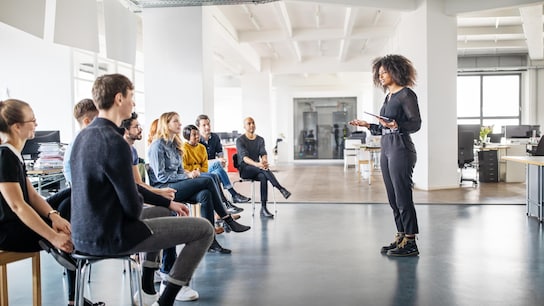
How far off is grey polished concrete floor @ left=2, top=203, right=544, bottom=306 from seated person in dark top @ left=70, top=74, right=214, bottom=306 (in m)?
0.95

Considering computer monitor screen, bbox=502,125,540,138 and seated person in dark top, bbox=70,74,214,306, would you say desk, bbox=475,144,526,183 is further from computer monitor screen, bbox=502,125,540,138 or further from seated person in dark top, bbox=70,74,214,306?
seated person in dark top, bbox=70,74,214,306

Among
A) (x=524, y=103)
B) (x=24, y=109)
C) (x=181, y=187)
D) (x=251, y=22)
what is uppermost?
(x=251, y=22)

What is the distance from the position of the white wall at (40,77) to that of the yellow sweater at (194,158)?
569cm

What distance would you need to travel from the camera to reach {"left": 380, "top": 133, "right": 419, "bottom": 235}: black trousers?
3672 millimetres

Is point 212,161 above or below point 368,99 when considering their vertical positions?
below

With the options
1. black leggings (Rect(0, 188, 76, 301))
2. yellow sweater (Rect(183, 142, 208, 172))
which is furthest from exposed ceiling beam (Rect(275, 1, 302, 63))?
black leggings (Rect(0, 188, 76, 301))

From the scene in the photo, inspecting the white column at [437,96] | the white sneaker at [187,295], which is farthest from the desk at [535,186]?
the white sneaker at [187,295]

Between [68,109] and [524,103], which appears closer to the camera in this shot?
[68,109]

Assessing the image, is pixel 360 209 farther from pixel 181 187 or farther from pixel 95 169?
pixel 95 169

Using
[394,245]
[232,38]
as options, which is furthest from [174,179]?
[232,38]

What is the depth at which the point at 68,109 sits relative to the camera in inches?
370

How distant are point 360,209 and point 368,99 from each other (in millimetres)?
13874

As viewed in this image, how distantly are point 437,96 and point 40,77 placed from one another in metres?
7.76

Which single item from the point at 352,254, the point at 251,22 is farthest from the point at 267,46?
the point at 352,254
